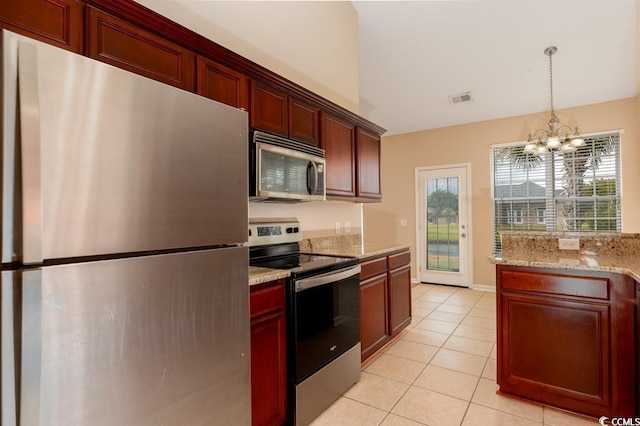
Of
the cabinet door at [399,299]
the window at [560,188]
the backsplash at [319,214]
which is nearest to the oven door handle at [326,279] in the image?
the backsplash at [319,214]

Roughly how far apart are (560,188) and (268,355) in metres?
5.25

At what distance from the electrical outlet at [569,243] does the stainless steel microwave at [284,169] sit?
1.92 metres

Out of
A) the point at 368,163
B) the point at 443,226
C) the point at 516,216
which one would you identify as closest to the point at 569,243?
the point at 368,163

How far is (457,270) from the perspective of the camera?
565 cm

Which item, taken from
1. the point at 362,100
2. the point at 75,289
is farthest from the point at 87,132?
the point at 362,100

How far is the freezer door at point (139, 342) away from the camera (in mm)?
805

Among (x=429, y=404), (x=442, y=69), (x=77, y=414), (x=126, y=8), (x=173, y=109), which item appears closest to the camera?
(x=77, y=414)

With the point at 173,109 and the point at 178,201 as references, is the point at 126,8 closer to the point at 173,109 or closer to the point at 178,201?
the point at 173,109

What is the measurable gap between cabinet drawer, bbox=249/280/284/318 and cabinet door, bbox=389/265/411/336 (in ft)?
5.10

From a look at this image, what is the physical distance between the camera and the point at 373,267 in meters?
2.75

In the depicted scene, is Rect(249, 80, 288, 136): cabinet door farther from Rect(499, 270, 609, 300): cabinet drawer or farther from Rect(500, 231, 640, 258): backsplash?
Rect(500, 231, 640, 258): backsplash

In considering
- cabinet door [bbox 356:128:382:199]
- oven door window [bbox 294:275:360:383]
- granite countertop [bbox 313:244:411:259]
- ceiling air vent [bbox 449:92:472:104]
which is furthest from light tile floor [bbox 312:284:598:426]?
ceiling air vent [bbox 449:92:472:104]

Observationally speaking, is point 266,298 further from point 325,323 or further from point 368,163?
point 368,163

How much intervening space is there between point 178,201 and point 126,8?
3.15 feet
